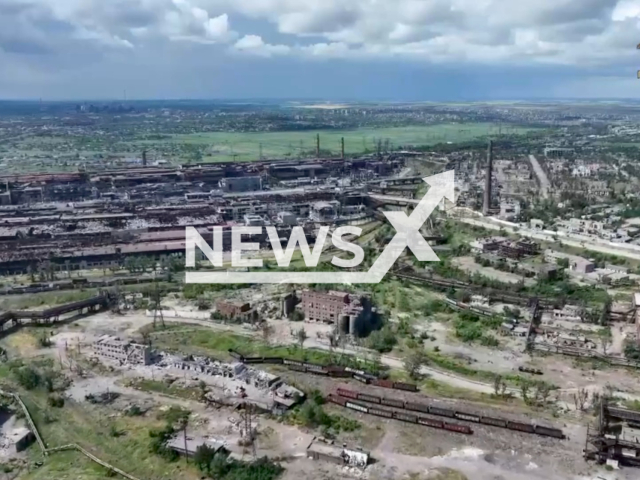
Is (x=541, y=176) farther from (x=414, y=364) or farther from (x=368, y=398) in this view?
(x=368, y=398)

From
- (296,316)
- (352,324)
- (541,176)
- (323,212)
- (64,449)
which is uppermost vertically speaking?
(541,176)

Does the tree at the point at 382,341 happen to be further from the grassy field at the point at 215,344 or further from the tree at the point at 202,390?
the tree at the point at 202,390

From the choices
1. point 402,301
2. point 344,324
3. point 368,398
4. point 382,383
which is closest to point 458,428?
point 368,398

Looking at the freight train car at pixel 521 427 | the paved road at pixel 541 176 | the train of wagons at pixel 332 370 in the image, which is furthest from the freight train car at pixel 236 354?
the paved road at pixel 541 176

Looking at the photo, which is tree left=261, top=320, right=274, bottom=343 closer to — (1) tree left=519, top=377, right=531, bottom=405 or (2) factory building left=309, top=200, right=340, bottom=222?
(1) tree left=519, top=377, right=531, bottom=405

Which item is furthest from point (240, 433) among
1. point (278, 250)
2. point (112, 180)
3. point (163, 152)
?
point (163, 152)

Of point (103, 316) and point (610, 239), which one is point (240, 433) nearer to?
point (103, 316)
